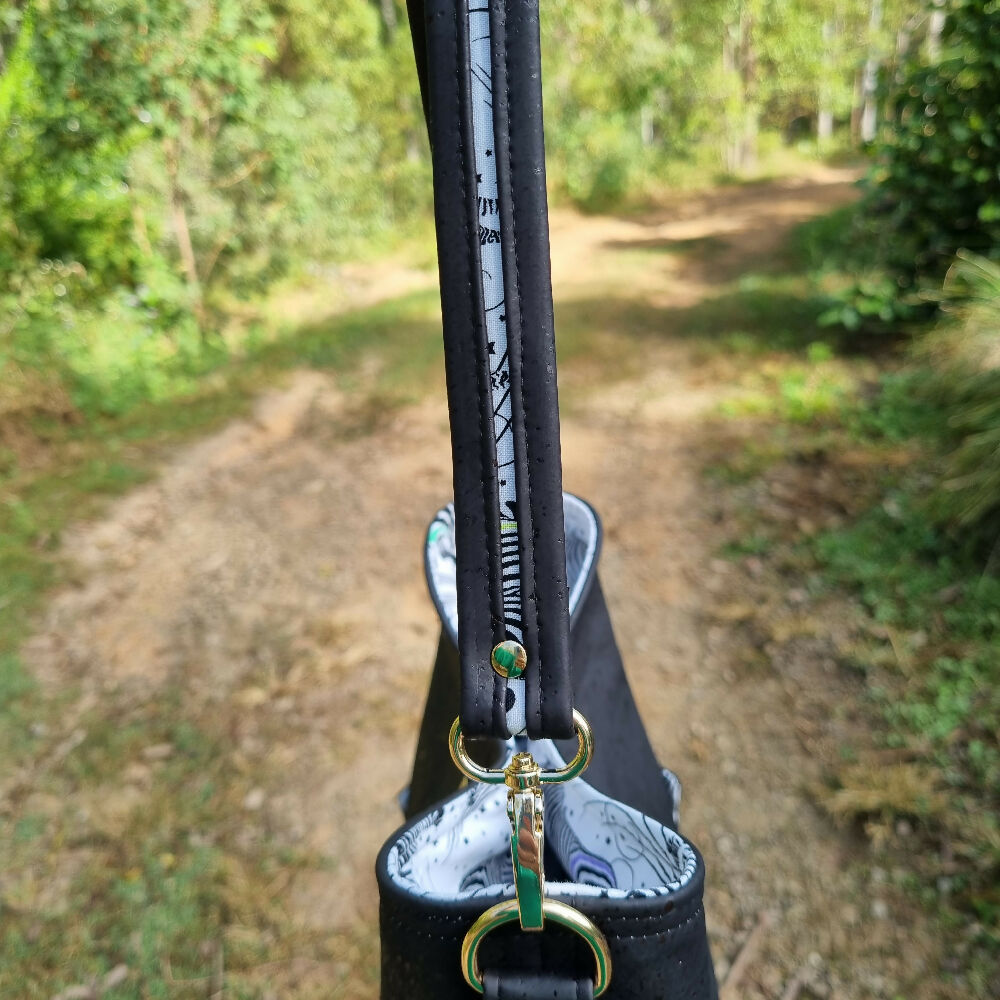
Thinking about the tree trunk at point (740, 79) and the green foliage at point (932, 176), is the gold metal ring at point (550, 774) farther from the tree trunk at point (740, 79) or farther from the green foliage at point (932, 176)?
the tree trunk at point (740, 79)

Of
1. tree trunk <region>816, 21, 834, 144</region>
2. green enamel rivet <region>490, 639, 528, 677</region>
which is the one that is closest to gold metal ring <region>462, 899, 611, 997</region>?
green enamel rivet <region>490, 639, 528, 677</region>

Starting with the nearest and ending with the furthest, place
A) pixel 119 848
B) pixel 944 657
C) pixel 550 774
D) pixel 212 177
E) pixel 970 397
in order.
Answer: pixel 550 774 < pixel 119 848 < pixel 944 657 < pixel 970 397 < pixel 212 177

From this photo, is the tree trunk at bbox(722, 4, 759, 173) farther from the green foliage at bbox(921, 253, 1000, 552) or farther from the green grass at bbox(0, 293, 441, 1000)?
the green grass at bbox(0, 293, 441, 1000)

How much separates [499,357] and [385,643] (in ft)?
10.3

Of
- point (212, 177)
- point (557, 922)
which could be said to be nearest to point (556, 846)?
point (557, 922)

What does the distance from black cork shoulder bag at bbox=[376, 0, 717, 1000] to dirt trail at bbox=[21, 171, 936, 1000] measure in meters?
1.68

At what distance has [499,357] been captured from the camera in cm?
55

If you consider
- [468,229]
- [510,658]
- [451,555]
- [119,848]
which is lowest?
[119,848]

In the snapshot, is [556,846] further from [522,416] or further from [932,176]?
[932,176]

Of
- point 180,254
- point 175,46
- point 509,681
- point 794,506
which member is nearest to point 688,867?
point 509,681

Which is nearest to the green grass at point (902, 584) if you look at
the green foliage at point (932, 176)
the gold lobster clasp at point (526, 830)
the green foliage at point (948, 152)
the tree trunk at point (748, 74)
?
the green foliage at point (932, 176)

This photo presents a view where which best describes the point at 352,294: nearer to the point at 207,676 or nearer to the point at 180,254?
the point at 180,254

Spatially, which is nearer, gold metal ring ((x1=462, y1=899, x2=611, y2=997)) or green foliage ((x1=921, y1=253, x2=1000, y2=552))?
gold metal ring ((x1=462, y1=899, x2=611, y2=997))

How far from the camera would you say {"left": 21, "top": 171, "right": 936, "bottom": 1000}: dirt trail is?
2.24 metres
